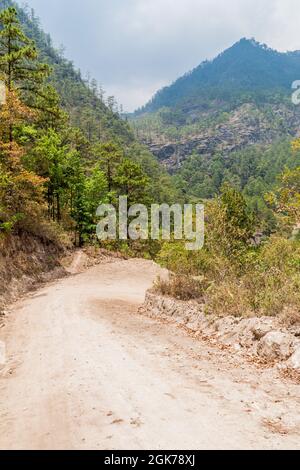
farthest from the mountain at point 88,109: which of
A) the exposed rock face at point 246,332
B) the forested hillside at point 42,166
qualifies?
the exposed rock face at point 246,332

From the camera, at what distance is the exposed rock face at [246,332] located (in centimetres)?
841

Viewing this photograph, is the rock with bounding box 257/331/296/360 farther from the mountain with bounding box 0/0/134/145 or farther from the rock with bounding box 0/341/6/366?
the mountain with bounding box 0/0/134/145

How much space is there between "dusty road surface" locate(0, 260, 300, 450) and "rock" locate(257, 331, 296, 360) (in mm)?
538

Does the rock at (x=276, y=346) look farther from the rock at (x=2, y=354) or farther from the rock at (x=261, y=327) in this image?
the rock at (x=2, y=354)

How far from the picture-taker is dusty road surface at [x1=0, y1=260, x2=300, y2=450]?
5.25 meters

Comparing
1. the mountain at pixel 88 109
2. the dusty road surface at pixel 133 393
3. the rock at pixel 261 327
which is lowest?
the dusty road surface at pixel 133 393

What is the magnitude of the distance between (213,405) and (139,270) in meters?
24.0

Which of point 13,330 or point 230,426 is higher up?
point 230,426

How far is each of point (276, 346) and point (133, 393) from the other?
351 centimetres

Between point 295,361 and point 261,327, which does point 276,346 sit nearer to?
point 295,361

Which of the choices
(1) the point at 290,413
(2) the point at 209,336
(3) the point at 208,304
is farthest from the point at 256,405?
Result: (3) the point at 208,304

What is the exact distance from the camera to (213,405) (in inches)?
250

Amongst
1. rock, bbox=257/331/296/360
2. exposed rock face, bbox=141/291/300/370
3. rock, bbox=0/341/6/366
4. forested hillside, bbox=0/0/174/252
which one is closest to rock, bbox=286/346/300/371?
exposed rock face, bbox=141/291/300/370
